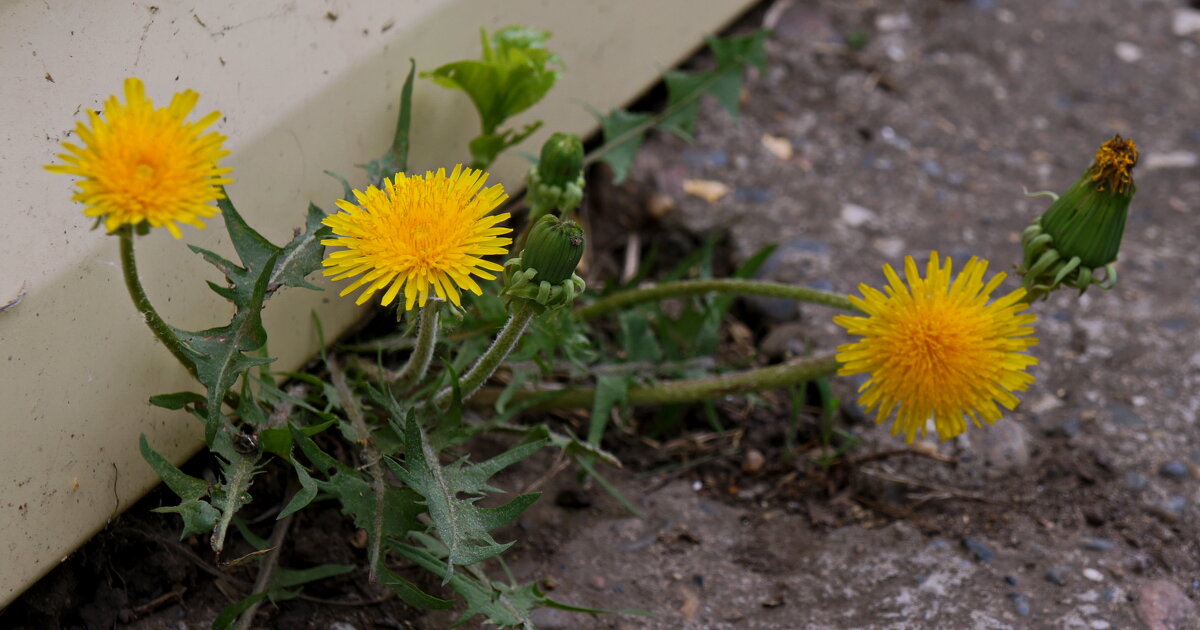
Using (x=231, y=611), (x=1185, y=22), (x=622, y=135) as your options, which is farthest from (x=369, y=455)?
(x=1185, y=22)

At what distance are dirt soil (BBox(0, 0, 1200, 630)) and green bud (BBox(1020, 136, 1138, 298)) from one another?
1.76 feet

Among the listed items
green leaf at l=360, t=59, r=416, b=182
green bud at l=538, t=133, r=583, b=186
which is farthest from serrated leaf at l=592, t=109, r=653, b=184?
green leaf at l=360, t=59, r=416, b=182

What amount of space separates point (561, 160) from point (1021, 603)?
114cm

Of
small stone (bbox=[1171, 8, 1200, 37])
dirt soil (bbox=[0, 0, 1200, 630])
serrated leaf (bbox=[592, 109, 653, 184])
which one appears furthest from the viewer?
small stone (bbox=[1171, 8, 1200, 37])

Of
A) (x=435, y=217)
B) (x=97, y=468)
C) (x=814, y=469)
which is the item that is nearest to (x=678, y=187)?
(x=814, y=469)

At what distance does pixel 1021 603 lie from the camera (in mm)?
1952

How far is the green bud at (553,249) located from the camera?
5.16 feet

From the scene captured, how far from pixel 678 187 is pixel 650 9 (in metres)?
0.46

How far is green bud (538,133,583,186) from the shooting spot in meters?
2.00

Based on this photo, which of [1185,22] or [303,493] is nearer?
[303,493]

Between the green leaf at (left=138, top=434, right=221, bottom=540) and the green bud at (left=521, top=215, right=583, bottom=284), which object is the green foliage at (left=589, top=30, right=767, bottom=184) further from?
the green leaf at (left=138, top=434, right=221, bottom=540)

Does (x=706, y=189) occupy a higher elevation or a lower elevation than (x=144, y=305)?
lower

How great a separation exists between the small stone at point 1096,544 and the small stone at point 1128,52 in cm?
192

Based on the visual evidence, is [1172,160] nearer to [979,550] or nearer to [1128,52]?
[1128,52]
